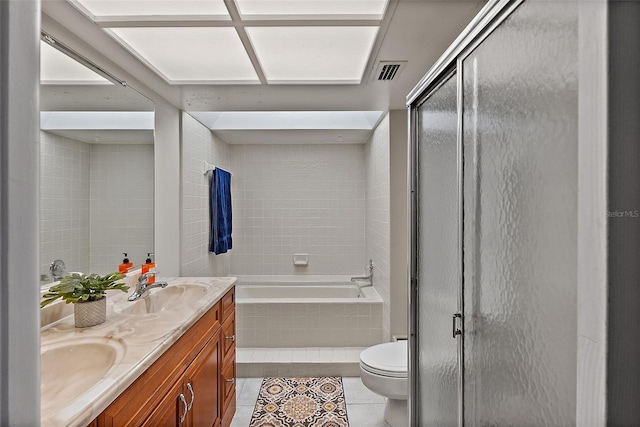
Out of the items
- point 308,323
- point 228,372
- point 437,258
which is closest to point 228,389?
point 228,372

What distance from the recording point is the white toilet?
2.28m

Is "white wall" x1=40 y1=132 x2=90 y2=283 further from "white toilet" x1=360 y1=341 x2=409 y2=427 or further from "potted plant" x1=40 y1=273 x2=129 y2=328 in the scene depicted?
"white toilet" x1=360 y1=341 x2=409 y2=427

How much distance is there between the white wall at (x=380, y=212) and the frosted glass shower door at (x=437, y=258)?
165 cm

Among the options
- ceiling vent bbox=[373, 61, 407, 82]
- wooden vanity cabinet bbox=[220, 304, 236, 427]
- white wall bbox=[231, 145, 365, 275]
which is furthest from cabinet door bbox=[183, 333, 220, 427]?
white wall bbox=[231, 145, 365, 275]

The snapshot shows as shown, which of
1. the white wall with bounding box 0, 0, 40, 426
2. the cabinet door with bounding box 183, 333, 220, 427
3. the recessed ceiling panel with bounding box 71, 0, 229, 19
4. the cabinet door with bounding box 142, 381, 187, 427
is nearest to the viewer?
the white wall with bounding box 0, 0, 40, 426

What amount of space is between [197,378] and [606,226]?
182 centimetres

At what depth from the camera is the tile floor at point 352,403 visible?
255 centimetres

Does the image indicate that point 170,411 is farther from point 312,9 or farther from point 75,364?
point 312,9

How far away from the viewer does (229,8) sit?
1.59 meters

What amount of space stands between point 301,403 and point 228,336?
0.77m

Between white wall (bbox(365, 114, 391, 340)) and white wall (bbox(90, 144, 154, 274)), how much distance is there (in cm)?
188

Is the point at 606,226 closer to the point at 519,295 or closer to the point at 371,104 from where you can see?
the point at 519,295

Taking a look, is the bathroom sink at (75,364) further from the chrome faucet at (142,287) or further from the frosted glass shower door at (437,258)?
the frosted glass shower door at (437,258)

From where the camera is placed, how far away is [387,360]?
2.45 m
